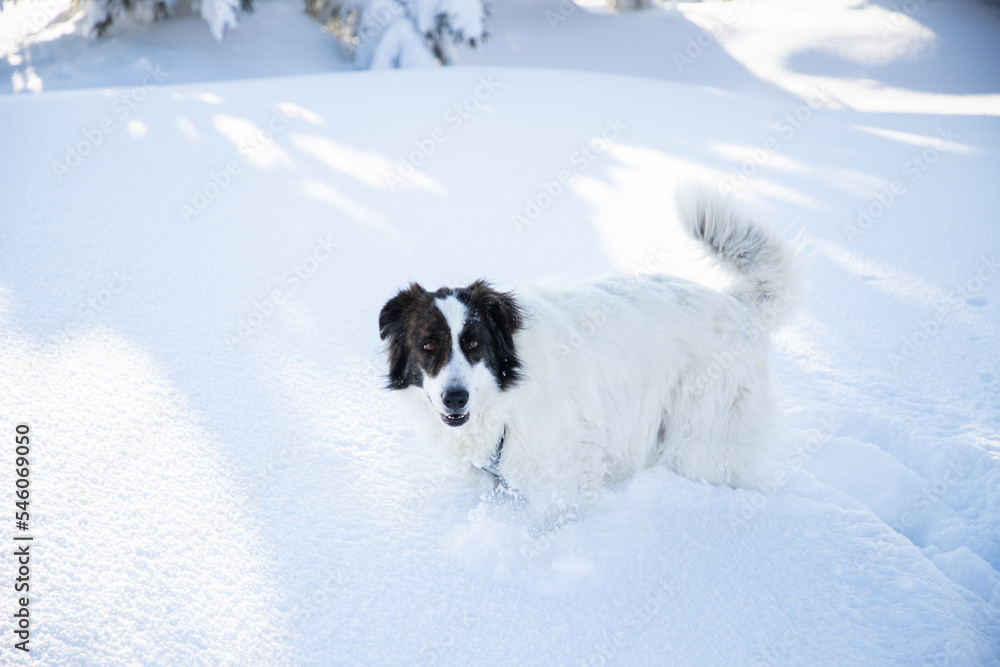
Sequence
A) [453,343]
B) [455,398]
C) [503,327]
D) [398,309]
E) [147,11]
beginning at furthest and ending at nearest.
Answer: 1. [147,11]
2. [398,309]
3. [503,327]
4. [453,343]
5. [455,398]

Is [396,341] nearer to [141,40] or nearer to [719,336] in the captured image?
[719,336]

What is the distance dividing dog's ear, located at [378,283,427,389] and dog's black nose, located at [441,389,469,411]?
419 mm

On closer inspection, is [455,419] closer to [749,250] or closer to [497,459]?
[497,459]

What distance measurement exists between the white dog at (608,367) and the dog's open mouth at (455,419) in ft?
0.16

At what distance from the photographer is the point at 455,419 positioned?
2566mm

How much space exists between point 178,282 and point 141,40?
1361 centimetres

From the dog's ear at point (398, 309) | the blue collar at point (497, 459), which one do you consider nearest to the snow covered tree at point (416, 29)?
the dog's ear at point (398, 309)

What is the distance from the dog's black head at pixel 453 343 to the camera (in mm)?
2566

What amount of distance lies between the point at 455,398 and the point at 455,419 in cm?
12

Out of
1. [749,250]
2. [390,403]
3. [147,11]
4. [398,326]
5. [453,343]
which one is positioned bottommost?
[147,11]

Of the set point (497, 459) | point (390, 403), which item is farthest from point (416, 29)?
point (497, 459)

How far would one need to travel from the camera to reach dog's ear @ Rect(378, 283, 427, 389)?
285 cm

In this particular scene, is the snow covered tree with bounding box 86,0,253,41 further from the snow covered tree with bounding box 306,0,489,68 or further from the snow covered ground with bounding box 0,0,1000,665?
the snow covered ground with bounding box 0,0,1000,665

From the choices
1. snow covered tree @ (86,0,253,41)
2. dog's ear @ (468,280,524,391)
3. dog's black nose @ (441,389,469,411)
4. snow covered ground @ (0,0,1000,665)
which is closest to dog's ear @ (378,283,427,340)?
dog's ear @ (468,280,524,391)
